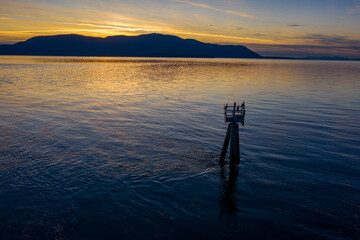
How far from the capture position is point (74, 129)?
2578 centimetres

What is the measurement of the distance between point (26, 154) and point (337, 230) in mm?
20205

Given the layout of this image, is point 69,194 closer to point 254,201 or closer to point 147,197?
point 147,197

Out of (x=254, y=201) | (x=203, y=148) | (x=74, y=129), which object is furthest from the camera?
(x=74, y=129)

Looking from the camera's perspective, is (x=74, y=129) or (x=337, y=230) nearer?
(x=337, y=230)

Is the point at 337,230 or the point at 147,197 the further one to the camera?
the point at 147,197

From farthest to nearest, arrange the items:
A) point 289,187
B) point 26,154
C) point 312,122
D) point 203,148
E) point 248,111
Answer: point 248,111, point 312,122, point 203,148, point 26,154, point 289,187

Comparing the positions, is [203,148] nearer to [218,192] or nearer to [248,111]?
[218,192]

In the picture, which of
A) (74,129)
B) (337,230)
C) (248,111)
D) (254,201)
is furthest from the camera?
(248,111)

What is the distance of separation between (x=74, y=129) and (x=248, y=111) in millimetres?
22997

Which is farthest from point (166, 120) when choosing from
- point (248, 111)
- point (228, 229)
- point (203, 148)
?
point (228, 229)

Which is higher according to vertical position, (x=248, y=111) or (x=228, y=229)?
(x=248, y=111)

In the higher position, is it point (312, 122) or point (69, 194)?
point (312, 122)

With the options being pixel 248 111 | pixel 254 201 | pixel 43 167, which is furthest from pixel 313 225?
pixel 248 111

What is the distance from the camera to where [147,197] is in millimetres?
13922
